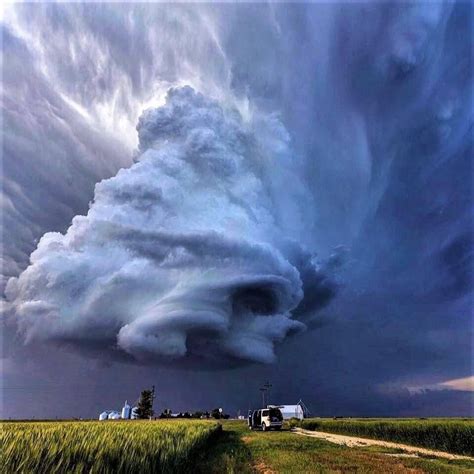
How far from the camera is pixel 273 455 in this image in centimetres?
2322

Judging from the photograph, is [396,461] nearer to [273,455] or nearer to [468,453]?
[273,455]

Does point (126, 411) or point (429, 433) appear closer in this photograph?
point (429, 433)

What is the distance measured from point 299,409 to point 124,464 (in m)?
148

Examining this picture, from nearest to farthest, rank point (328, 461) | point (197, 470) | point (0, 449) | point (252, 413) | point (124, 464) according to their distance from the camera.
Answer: point (0, 449) < point (124, 464) < point (197, 470) < point (328, 461) < point (252, 413)

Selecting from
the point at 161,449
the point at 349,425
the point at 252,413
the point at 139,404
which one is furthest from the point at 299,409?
the point at 161,449

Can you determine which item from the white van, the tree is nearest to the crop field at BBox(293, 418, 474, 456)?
the white van

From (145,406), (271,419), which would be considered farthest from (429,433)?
(145,406)

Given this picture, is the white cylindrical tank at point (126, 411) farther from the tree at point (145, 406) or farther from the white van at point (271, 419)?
the white van at point (271, 419)

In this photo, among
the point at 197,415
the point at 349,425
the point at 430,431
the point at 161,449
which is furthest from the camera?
the point at 197,415

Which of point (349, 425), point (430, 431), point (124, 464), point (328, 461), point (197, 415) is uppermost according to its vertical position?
point (197, 415)

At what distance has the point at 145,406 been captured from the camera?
13788cm

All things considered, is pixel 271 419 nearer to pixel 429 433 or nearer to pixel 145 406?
pixel 429 433

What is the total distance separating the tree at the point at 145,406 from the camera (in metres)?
136

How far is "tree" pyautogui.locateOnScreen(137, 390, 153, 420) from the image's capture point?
13638 centimetres
